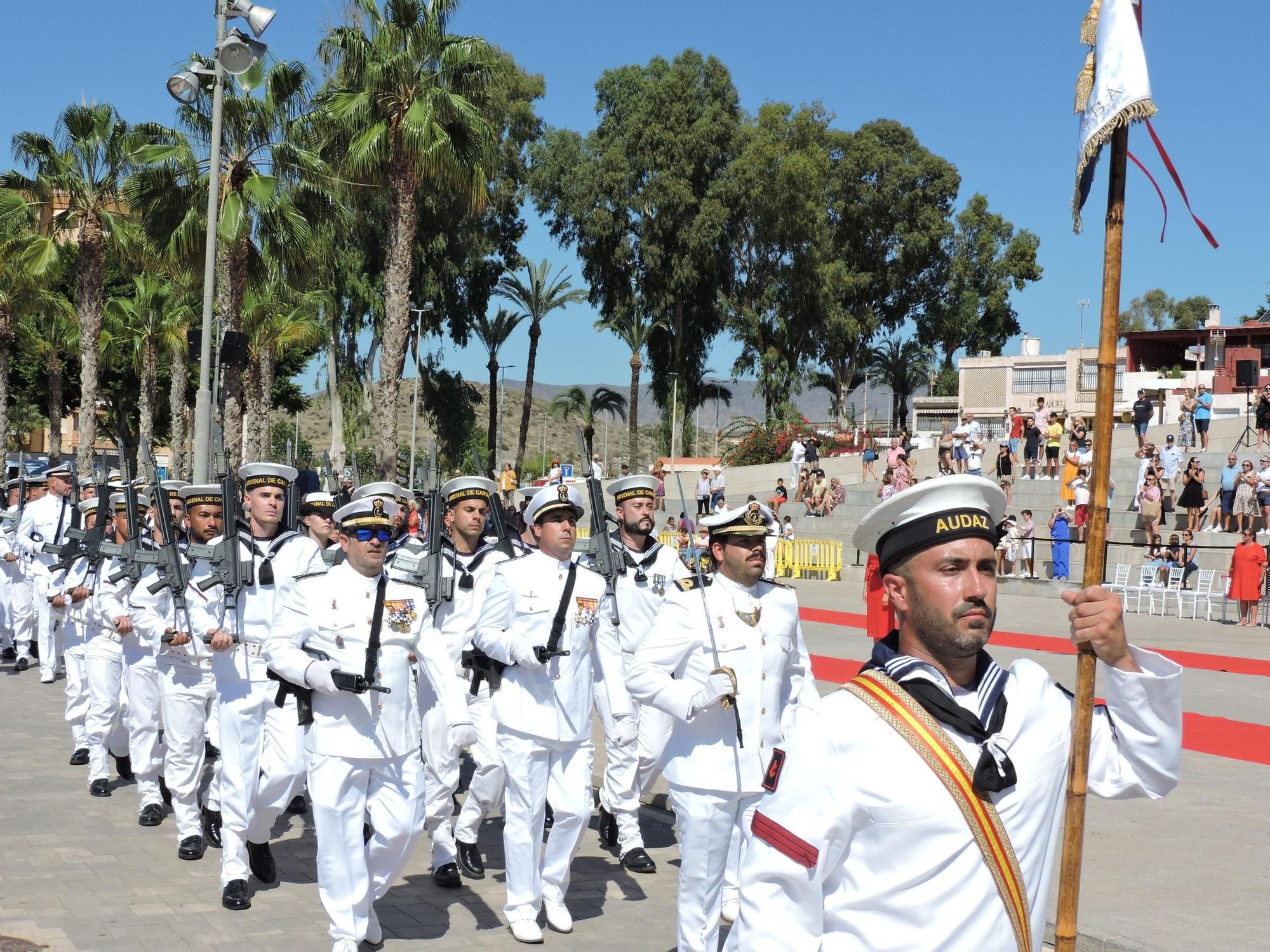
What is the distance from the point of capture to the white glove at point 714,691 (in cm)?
618

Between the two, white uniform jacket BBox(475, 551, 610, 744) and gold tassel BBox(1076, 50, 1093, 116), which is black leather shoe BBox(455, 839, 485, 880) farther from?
gold tassel BBox(1076, 50, 1093, 116)

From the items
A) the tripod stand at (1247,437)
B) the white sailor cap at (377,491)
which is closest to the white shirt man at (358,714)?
the white sailor cap at (377,491)

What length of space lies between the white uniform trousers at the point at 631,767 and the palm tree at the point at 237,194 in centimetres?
1613

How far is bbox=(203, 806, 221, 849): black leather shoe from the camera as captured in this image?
29.5 feet

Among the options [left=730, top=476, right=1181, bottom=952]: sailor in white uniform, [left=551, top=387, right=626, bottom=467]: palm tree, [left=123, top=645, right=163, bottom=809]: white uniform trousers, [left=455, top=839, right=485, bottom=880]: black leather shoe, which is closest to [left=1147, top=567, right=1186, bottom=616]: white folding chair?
[left=455, top=839, right=485, bottom=880]: black leather shoe

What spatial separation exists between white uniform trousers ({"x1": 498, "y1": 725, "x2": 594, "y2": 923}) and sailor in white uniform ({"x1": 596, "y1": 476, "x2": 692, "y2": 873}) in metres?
0.65

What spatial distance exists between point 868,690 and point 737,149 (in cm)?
5118

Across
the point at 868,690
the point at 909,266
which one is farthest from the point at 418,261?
the point at 868,690

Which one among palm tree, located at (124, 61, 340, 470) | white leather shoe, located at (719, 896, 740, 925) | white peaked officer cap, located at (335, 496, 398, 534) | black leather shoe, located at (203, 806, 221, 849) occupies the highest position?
palm tree, located at (124, 61, 340, 470)

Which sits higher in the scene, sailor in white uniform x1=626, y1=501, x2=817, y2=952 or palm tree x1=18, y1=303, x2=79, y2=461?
palm tree x1=18, y1=303, x2=79, y2=461

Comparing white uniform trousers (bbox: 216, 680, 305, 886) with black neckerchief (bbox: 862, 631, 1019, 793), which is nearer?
black neckerchief (bbox: 862, 631, 1019, 793)

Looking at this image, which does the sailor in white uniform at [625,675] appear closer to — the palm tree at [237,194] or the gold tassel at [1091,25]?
the gold tassel at [1091,25]

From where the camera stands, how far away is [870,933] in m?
2.73

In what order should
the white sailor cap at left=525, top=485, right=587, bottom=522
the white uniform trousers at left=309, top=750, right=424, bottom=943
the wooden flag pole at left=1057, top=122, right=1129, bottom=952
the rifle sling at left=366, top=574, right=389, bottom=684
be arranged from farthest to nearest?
1. the white sailor cap at left=525, top=485, right=587, bottom=522
2. the rifle sling at left=366, top=574, right=389, bottom=684
3. the white uniform trousers at left=309, top=750, right=424, bottom=943
4. the wooden flag pole at left=1057, top=122, right=1129, bottom=952
